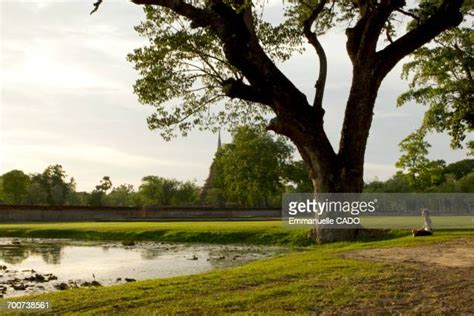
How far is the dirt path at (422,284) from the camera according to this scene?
681 centimetres

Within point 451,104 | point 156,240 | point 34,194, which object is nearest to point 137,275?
point 156,240

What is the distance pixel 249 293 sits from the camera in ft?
25.4

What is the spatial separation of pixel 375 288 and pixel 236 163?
5552cm

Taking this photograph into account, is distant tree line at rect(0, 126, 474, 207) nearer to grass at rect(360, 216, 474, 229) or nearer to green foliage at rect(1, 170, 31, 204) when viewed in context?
green foliage at rect(1, 170, 31, 204)

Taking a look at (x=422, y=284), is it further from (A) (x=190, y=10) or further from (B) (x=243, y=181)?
(B) (x=243, y=181)

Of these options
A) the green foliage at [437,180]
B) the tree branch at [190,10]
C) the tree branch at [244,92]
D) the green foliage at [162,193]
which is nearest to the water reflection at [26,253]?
the tree branch at [244,92]

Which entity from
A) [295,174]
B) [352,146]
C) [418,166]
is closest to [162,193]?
[295,174]

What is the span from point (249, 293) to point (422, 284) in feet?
9.28

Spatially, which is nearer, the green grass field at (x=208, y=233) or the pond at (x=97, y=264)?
the pond at (x=97, y=264)

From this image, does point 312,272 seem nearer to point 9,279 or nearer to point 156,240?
point 9,279

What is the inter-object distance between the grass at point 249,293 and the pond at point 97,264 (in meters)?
2.91

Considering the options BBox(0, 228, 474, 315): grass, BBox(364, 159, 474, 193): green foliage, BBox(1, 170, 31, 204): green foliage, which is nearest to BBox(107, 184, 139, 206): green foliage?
BBox(1, 170, 31, 204): green foliage

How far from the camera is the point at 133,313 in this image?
6.76 meters

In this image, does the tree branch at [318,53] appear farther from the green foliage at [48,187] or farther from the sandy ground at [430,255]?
the green foliage at [48,187]
